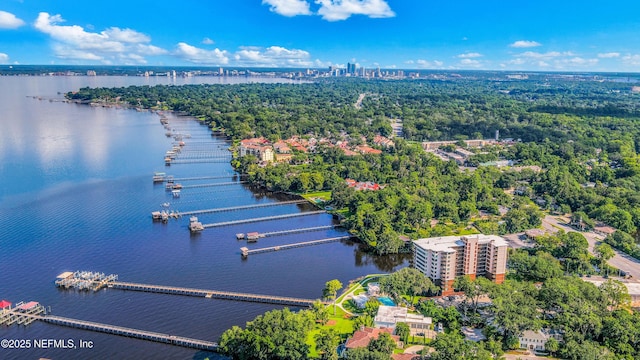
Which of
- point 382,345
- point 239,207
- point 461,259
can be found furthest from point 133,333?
point 239,207

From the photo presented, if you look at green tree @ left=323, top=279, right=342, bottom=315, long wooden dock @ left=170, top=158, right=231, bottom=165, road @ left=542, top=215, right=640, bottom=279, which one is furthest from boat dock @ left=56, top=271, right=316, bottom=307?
long wooden dock @ left=170, top=158, right=231, bottom=165

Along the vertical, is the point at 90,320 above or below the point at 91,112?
below

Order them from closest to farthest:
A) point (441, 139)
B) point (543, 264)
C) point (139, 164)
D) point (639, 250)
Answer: point (543, 264)
point (639, 250)
point (139, 164)
point (441, 139)

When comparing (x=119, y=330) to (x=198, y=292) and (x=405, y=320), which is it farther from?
(x=405, y=320)

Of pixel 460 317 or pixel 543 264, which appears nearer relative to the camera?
pixel 460 317

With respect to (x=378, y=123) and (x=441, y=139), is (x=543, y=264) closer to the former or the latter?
(x=441, y=139)

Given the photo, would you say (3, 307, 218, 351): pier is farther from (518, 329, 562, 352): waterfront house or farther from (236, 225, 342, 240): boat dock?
(518, 329, 562, 352): waterfront house

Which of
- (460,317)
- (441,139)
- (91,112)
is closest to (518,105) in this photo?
(441,139)

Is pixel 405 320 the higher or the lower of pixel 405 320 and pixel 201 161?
the lower
